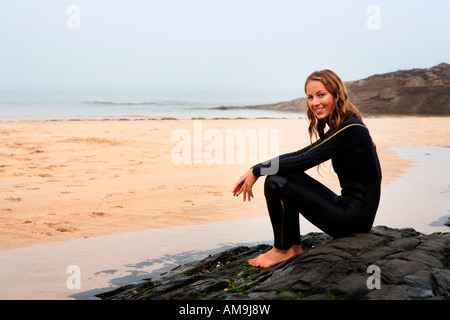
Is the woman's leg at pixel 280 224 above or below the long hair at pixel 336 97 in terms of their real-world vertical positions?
below

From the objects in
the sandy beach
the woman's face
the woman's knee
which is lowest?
the sandy beach

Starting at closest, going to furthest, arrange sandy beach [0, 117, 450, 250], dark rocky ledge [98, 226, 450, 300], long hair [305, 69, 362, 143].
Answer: dark rocky ledge [98, 226, 450, 300], long hair [305, 69, 362, 143], sandy beach [0, 117, 450, 250]

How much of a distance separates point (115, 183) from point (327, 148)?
21.4 ft

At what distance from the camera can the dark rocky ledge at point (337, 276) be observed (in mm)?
3123

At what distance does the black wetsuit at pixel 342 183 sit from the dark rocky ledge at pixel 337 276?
0.21 m

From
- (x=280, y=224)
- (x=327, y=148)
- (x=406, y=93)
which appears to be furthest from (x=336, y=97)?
(x=406, y=93)

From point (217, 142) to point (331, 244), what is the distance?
12.2 m

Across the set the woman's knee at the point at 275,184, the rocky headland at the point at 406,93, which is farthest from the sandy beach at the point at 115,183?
the rocky headland at the point at 406,93

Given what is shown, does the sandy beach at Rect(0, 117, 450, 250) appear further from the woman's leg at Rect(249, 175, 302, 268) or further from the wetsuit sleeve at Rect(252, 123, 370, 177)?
the wetsuit sleeve at Rect(252, 123, 370, 177)

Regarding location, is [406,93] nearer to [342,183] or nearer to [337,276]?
[342,183]

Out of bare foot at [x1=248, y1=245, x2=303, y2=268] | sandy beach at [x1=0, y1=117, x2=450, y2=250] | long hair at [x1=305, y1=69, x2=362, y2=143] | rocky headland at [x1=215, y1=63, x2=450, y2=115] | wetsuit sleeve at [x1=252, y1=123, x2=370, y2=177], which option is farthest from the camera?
rocky headland at [x1=215, y1=63, x2=450, y2=115]

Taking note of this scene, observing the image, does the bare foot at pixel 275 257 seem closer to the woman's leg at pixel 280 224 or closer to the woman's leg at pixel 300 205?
the woman's leg at pixel 280 224

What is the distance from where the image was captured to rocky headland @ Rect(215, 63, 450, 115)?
38.1 metres

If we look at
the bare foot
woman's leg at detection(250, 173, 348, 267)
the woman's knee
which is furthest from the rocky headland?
the woman's knee
